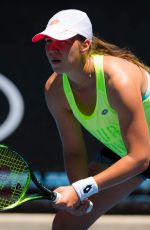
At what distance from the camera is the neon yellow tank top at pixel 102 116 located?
148 inches

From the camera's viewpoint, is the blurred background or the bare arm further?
the blurred background

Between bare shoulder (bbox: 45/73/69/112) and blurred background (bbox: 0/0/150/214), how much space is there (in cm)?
163

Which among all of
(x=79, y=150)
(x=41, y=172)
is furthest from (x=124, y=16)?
(x=79, y=150)

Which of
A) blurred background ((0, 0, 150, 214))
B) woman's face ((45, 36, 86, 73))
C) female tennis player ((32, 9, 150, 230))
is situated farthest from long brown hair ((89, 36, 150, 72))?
blurred background ((0, 0, 150, 214))

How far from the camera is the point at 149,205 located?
18.5 ft

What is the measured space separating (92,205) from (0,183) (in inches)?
22.2

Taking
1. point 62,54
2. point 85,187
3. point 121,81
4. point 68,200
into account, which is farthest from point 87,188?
point 62,54

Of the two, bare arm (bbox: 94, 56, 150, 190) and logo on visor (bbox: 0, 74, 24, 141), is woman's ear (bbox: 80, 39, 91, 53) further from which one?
logo on visor (bbox: 0, 74, 24, 141)

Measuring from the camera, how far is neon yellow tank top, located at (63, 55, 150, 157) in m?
3.75

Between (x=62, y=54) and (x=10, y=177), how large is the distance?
0.79 m

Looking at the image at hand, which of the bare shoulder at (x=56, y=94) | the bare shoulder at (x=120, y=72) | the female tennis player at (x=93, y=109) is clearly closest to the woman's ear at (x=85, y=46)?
the female tennis player at (x=93, y=109)

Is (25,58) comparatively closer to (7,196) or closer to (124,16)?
(124,16)

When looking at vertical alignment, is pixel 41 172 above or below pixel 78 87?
below

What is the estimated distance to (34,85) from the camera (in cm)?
566
